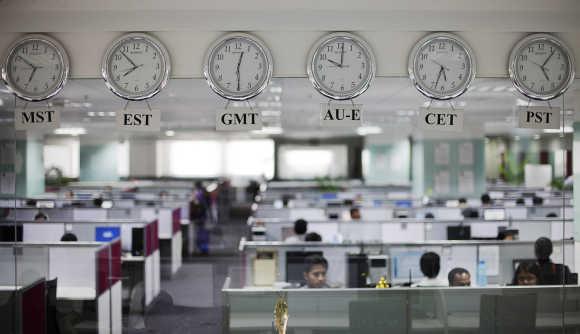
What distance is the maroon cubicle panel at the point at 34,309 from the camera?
4582 millimetres

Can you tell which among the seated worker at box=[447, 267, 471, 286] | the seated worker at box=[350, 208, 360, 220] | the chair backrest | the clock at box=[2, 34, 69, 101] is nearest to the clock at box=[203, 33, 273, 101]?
the clock at box=[2, 34, 69, 101]

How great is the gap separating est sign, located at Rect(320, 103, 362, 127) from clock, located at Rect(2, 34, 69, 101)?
5.87 ft

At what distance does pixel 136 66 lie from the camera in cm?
419

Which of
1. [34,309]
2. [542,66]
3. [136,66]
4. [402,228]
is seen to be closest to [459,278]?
[542,66]

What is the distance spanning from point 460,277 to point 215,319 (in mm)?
2412

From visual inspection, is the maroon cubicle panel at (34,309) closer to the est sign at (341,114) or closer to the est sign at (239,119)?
the est sign at (239,119)

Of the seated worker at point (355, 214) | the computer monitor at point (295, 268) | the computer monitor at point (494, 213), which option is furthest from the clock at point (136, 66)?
the computer monitor at point (494, 213)

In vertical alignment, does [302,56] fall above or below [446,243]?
above

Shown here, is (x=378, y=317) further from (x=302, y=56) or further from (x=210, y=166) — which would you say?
(x=210, y=166)

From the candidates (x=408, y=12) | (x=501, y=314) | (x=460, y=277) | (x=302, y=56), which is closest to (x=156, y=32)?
(x=302, y=56)

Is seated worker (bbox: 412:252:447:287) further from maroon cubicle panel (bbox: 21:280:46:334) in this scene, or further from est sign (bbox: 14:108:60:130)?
est sign (bbox: 14:108:60:130)

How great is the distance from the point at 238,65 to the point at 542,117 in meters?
2.16

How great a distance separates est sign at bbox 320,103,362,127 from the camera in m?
4.33

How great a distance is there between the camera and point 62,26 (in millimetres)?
4176
